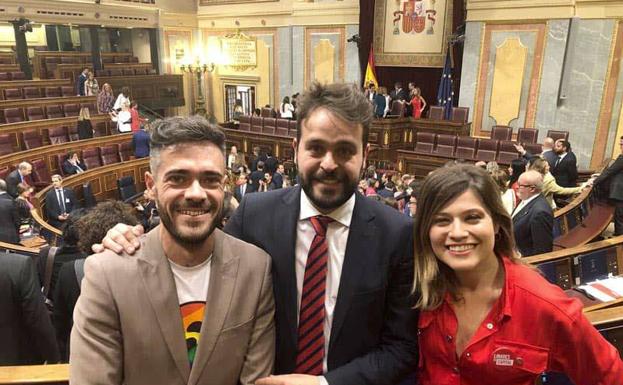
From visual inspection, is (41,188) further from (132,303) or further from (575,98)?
(575,98)

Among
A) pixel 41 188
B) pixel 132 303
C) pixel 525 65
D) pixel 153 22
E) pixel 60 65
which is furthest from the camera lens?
pixel 153 22

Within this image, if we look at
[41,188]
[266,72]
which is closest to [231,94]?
[266,72]

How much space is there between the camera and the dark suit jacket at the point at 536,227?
3.29 metres

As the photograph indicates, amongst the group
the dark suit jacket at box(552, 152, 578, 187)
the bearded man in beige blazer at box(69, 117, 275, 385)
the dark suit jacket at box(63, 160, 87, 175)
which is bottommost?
the dark suit jacket at box(63, 160, 87, 175)

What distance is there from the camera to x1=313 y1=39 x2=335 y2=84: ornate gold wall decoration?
1234 cm

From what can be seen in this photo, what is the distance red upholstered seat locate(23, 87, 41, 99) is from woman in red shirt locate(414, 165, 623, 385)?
11371 millimetres

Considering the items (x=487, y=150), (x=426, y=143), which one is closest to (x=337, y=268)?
(x=487, y=150)

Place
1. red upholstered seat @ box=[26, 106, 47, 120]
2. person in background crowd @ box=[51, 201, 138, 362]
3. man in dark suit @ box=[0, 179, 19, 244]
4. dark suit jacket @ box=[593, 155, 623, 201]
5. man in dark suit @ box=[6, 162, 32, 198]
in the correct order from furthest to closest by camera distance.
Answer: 1. red upholstered seat @ box=[26, 106, 47, 120]
2. man in dark suit @ box=[6, 162, 32, 198]
3. dark suit jacket @ box=[593, 155, 623, 201]
4. man in dark suit @ box=[0, 179, 19, 244]
5. person in background crowd @ box=[51, 201, 138, 362]

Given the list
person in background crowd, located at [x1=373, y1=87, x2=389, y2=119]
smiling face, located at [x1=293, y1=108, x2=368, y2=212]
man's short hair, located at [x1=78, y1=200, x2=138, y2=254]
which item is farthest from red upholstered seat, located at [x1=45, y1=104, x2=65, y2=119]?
smiling face, located at [x1=293, y1=108, x2=368, y2=212]

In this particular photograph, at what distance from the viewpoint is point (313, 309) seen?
1416 millimetres

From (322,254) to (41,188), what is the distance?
7.08 metres

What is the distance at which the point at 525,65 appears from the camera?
31.2 feet

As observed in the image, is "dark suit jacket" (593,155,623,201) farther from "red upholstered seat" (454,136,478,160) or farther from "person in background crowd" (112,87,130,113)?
"person in background crowd" (112,87,130,113)

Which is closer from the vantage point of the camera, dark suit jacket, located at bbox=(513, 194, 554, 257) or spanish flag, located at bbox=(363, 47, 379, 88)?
Answer: dark suit jacket, located at bbox=(513, 194, 554, 257)
